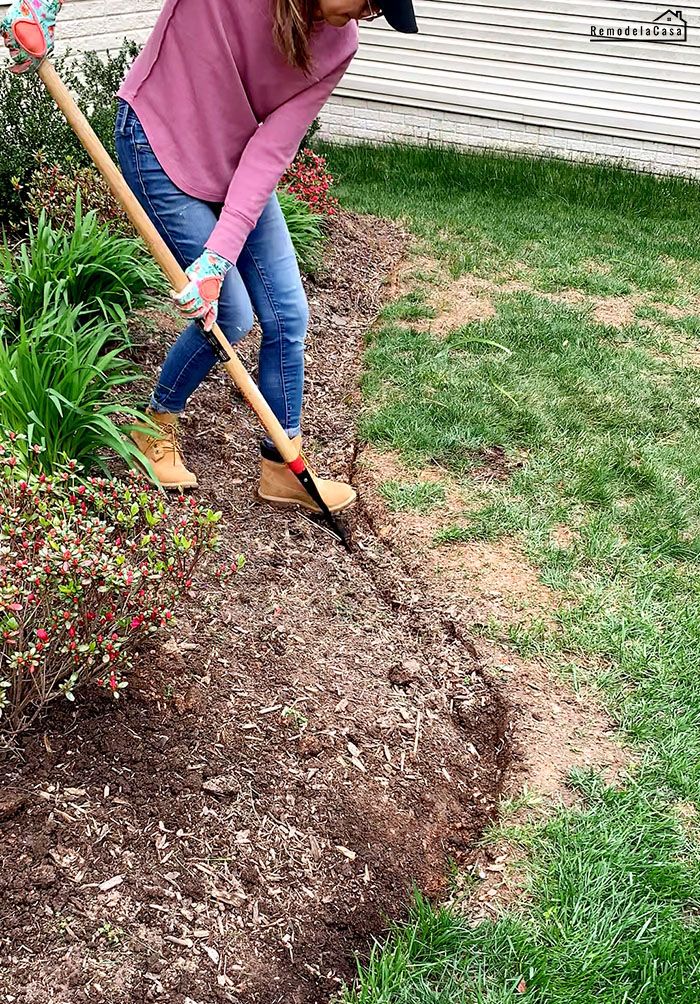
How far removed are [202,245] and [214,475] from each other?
3.24ft

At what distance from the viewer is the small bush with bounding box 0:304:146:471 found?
280 cm

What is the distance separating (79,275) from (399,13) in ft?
6.10

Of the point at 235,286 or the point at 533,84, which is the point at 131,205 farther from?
the point at 533,84

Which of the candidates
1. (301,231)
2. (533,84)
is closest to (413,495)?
(301,231)

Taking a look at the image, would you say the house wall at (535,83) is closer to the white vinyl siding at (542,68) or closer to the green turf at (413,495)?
the white vinyl siding at (542,68)

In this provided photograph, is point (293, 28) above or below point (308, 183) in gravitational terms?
above

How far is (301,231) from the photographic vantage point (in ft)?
17.0

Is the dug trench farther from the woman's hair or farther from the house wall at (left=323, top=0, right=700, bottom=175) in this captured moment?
the house wall at (left=323, top=0, right=700, bottom=175)

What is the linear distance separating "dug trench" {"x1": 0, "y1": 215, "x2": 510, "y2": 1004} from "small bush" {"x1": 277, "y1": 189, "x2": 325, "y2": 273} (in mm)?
2200

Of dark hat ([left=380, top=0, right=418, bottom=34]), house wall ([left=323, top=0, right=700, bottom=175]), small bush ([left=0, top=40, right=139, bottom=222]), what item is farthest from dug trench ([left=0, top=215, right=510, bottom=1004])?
house wall ([left=323, top=0, right=700, bottom=175])

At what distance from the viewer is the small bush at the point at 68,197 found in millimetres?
4238

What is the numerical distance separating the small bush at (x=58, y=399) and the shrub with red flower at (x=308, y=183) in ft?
9.25

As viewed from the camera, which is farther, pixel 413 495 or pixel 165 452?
pixel 413 495

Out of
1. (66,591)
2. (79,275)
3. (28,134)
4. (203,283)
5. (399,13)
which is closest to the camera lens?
(66,591)
